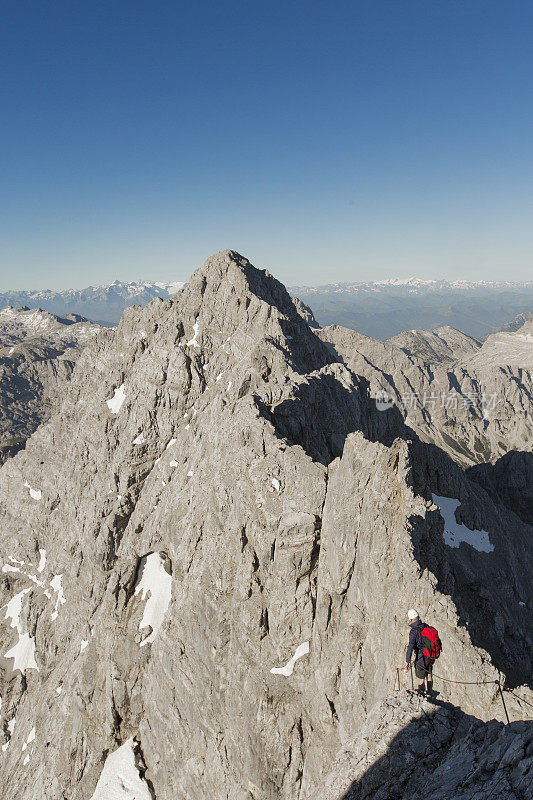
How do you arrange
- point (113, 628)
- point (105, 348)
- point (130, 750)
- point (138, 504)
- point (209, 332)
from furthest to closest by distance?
1. point (105, 348)
2. point (209, 332)
3. point (138, 504)
4. point (113, 628)
5. point (130, 750)

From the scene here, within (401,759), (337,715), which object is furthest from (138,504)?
(401,759)

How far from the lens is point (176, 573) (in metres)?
39.4

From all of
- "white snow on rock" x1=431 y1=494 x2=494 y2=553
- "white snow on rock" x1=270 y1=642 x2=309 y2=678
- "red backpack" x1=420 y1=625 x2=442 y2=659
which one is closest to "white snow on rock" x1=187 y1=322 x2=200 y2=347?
"white snow on rock" x1=431 y1=494 x2=494 y2=553

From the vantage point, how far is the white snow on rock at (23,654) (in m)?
58.0

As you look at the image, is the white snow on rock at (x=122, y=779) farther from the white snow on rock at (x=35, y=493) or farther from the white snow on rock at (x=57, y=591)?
the white snow on rock at (x=35, y=493)

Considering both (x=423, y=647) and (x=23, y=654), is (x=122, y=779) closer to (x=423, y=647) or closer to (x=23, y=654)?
(x=23, y=654)

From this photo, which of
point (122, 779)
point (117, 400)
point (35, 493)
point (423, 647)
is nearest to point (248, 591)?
point (423, 647)

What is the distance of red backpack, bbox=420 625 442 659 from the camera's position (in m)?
14.3

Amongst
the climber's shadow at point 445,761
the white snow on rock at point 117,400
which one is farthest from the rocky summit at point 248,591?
the white snow on rock at point 117,400

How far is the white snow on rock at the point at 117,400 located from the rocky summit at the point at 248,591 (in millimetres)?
586

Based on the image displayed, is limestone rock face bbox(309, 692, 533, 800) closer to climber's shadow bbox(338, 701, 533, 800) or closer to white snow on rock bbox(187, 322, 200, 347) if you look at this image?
climber's shadow bbox(338, 701, 533, 800)

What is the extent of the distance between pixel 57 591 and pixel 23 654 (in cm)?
1054

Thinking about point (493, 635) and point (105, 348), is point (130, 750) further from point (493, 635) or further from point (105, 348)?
point (105, 348)

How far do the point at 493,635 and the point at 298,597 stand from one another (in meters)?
12.1
